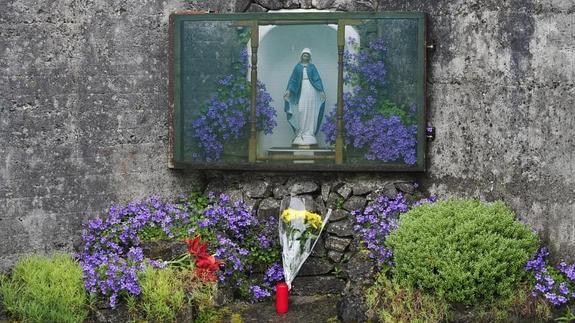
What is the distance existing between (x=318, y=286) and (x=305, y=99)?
1477 millimetres

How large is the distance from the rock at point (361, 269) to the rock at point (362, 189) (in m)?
0.75

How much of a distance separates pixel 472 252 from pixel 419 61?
5.86 feet

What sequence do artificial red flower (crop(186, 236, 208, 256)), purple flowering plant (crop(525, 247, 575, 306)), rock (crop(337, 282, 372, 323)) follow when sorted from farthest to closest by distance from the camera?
artificial red flower (crop(186, 236, 208, 256)) → rock (crop(337, 282, 372, 323)) → purple flowering plant (crop(525, 247, 575, 306))

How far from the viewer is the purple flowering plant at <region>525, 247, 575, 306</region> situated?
6.11 metres

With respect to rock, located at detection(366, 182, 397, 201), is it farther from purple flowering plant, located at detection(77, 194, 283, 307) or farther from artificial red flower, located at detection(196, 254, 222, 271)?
artificial red flower, located at detection(196, 254, 222, 271)

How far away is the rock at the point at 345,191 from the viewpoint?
287 inches

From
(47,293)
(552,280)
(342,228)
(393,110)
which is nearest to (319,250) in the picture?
(342,228)

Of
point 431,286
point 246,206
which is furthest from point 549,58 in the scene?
point 246,206

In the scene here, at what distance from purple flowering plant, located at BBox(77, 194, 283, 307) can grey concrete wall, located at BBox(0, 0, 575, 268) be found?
0.87 feet

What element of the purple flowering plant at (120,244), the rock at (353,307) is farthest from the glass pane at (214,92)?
the rock at (353,307)

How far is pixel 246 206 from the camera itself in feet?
23.9

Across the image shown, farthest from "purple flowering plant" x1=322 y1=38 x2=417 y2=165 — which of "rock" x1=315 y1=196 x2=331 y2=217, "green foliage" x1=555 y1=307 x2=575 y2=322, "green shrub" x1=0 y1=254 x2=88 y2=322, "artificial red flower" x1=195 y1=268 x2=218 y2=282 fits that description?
"green shrub" x1=0 y1=254 x2=88 y2=322

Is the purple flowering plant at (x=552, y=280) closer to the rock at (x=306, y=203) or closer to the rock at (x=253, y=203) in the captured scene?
the rock at (x=306, y=203)

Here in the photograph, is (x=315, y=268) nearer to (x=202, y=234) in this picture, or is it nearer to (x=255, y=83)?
(x=202, y=234)
